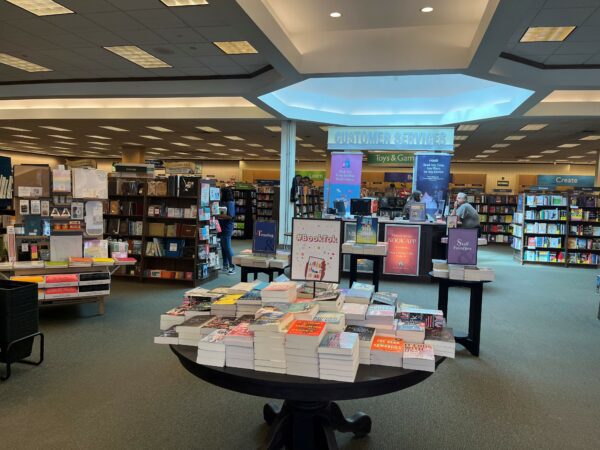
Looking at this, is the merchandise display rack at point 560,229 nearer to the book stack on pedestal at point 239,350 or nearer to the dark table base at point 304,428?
the dark table base at point 304,428

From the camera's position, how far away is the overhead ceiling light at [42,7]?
4.93 metres

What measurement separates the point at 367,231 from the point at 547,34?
333 cm

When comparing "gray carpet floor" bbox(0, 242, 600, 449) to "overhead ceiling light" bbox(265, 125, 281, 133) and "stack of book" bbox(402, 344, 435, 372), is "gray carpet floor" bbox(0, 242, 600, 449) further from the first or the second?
"overhead ceiling light" bbox(265, 125, 281, 133)

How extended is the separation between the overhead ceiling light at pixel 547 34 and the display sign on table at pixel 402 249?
12.4 feet

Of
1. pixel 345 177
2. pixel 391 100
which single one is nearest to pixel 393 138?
pixel 391 100

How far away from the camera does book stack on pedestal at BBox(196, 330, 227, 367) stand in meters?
1.93

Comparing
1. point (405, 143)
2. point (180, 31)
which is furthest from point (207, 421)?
point (405, 143)

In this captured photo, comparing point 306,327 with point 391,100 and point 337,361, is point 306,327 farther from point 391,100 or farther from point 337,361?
point 391,100

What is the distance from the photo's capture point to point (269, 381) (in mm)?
1785

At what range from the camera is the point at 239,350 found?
75.6 inches

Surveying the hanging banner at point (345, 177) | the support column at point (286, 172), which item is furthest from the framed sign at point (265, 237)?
→ the hanging banner at point (345, 177)

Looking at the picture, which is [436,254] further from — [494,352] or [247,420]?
[247,420]

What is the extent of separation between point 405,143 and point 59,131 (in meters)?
11.5

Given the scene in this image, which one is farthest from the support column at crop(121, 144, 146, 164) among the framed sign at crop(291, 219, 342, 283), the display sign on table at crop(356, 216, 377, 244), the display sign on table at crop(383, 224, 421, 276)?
the framed sign at crop(291, 219, 342, 283)
